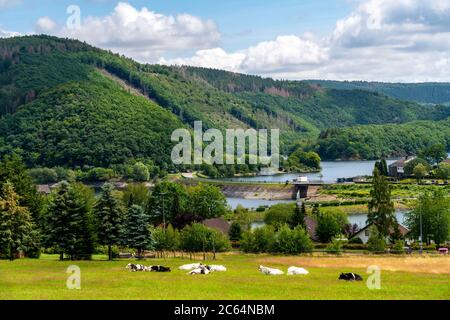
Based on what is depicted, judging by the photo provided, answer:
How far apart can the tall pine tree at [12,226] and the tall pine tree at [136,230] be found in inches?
250

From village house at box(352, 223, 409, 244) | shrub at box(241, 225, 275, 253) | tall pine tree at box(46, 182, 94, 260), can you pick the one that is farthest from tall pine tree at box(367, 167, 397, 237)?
tall pine tree at box(46, 182, 94, 260)

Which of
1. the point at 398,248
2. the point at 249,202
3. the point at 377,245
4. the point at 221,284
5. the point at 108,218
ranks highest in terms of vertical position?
the point at 108,218

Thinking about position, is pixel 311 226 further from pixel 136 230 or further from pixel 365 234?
pixel 136 230

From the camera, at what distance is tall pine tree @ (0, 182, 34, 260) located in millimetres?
45094

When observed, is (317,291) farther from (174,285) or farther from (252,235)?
(252,235)

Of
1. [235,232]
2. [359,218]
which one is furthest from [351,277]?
[359,218]

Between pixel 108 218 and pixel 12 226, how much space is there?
620 cm

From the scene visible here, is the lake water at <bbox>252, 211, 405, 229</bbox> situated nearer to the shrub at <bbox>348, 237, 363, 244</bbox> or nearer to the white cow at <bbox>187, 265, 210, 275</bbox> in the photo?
the shrub at <bbox>348, 237, 363, 244</bbox>

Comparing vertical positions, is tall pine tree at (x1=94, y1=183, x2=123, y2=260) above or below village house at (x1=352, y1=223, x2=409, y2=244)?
above

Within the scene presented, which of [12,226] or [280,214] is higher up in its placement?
[12,226]

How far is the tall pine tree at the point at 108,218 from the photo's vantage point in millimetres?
48500

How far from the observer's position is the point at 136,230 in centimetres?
5016

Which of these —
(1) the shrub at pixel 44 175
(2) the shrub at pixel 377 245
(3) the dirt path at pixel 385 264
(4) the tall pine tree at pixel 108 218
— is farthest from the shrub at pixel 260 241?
(1) the shrub at pixel 44 175

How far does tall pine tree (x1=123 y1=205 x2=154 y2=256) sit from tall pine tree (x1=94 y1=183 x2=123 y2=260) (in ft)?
2.93
